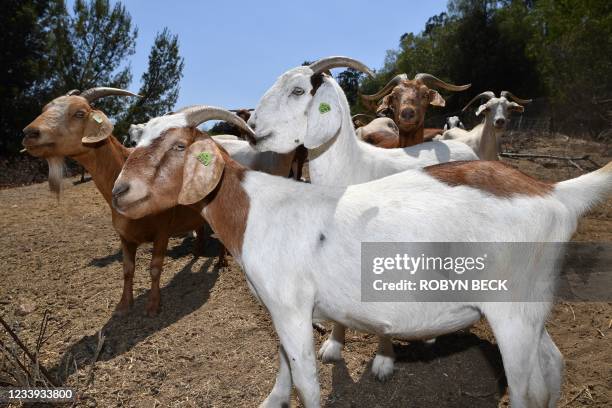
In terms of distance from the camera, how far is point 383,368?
3.71 m

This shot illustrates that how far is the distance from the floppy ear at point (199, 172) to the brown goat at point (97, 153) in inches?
85.6

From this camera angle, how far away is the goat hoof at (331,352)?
392cm

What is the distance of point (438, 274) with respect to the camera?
2.58 meters

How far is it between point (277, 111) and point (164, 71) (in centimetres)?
2123

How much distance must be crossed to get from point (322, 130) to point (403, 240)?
1318 millimetres

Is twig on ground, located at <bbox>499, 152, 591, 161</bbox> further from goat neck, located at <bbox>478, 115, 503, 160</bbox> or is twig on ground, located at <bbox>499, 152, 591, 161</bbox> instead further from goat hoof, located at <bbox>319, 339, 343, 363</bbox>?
goat hoof, located at <bbox>319, 339, 343, 363</bbox>

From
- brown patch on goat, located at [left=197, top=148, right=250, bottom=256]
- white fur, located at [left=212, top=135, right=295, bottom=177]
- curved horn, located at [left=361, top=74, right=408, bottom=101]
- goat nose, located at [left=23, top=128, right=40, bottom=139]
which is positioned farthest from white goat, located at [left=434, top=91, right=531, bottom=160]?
goat nose, located at [left=23, top=128, right=40, bottom=139]

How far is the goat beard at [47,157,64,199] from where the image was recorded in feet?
16.2

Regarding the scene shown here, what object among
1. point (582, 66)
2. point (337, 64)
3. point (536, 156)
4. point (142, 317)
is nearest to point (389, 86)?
point (337, 64)

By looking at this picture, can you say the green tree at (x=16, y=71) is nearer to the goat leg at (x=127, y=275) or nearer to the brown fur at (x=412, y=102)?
the goat leg at (x=127, y=275)

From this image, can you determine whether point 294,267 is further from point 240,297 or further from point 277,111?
point 240,297

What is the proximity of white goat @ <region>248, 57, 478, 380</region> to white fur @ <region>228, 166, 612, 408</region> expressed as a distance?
37.0 inches

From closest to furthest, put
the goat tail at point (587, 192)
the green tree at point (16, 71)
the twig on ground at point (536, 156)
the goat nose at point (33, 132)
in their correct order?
the goat tail at point (587, 192) < the goat nose at point (33, 132) < the twig on ground at point (536, 156) < the green tree at point (16, 71)

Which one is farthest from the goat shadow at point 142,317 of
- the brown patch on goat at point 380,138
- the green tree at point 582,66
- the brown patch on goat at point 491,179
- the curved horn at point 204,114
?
the green tree at point 582,66
